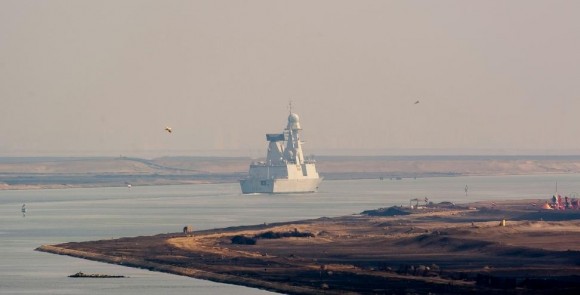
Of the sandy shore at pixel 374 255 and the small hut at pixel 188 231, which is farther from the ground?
the small hut at pixel 188 231

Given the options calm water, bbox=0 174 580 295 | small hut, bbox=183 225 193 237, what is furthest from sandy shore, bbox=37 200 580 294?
calm water, bbox=0 174 580 295

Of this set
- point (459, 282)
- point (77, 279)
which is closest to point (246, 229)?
point (77, 279)

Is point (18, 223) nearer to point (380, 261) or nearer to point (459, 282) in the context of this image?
point (380, 261)

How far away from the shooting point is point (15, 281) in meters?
74.2

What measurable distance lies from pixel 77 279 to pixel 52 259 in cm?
1346

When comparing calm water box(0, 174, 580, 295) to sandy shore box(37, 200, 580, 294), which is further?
calm water box(0, 174, 580, 295)

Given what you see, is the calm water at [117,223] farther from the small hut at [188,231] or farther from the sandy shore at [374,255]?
the small hut at [188,231]

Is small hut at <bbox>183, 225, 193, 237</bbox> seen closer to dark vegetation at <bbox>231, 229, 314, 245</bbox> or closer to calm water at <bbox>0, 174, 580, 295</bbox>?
calm water at <bbox>0, 174, 580, 295</bbox>

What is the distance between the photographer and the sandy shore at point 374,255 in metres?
67.8

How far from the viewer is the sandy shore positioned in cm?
6781

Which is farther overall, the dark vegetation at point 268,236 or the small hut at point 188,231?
the small hut at point 188,231

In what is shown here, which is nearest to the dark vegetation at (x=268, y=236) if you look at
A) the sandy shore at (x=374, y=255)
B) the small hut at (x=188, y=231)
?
the sandy shore at (x=374, y=255)

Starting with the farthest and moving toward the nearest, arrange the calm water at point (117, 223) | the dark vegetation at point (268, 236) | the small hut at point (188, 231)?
the small hut at point (188, 231)
the dark vegetation at point (268, 236)
the calm water at point (117, 223)

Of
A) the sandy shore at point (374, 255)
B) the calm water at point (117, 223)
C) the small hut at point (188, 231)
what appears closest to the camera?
the sandy shore at point (374, 255)
